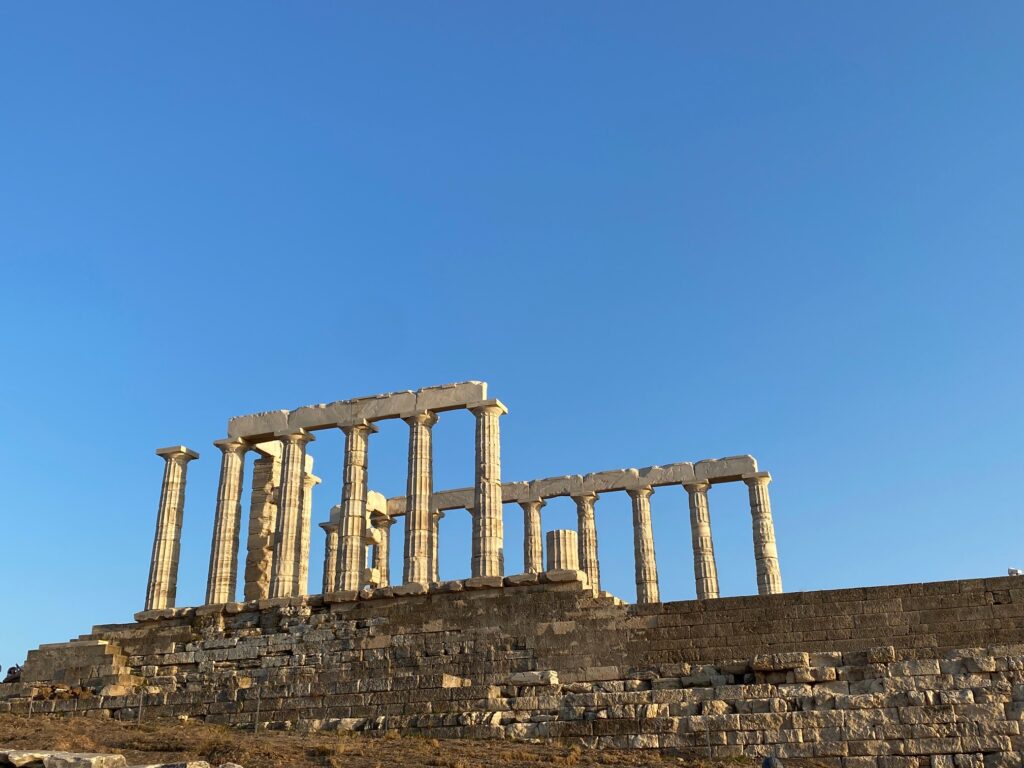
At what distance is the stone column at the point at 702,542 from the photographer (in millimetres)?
37688

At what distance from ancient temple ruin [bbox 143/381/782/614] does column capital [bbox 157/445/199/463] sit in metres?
0.04

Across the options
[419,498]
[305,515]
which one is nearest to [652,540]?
[419,498]

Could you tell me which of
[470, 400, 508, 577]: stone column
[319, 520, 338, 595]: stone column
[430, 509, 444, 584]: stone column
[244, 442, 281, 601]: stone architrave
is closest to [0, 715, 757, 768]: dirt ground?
[470, 400, 508, 577]: stone column

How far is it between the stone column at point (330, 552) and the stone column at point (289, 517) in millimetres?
5643

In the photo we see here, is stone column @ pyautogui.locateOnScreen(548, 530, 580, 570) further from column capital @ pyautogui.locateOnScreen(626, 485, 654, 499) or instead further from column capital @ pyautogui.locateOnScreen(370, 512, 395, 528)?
column capital @ pyautogui.locateOnScreen(370, 512, 395, 528)

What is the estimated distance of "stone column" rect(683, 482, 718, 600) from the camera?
37688 millimetres

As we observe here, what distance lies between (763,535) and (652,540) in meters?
4.31

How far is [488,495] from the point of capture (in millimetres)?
32281

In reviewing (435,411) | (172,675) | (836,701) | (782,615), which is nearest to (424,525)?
(435,411)

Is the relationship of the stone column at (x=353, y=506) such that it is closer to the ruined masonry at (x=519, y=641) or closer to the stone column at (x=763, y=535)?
the ruined masonry at (x=519, y=641)

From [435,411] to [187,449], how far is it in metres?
9.62

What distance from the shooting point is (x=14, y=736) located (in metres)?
19.1

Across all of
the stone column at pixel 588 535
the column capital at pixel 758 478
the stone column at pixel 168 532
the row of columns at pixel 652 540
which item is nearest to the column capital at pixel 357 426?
the stone column at pixel 168 532

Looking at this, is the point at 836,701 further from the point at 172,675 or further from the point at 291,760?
the point at 172,675
